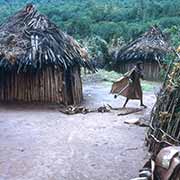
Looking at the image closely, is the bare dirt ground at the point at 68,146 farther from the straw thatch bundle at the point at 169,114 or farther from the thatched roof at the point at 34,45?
the thatched roof at the point at 34,45

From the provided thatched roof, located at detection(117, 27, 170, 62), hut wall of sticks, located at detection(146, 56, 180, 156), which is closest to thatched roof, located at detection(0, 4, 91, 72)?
hut wall of sticks, located at detection(146, 56, 180, 156)

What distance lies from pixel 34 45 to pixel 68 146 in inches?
Result: 223

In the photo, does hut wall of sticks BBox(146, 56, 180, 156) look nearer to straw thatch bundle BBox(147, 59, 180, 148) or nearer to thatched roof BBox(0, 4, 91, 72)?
straw thatch bundle BBox(147, 59, 180, 148)

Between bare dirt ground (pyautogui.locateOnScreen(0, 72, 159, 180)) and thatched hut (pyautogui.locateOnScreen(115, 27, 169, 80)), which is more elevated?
thatched hut (pyautogui.locateOnScreen(115, 27, 169, 80))

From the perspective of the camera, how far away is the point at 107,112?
446 inches

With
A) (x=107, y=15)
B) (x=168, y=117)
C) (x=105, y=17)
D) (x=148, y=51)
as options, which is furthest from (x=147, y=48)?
(x=168, y=117)

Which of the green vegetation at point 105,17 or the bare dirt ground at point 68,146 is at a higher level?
the green vegetation at point 105,17

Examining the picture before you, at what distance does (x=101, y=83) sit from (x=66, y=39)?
688cm

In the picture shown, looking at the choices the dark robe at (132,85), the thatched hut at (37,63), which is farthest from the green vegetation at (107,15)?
the dark robe at (132,85)

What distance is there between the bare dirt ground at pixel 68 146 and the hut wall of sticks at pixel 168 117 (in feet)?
1.11

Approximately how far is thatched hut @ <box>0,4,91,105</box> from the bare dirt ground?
3.64 feet

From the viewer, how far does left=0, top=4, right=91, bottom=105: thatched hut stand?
12094 mm

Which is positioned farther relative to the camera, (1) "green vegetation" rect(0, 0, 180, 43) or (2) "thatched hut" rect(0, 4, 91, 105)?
(1) "green vegetation" rect(0, 0, 180, 43)

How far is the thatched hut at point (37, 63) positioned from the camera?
12094 mm
